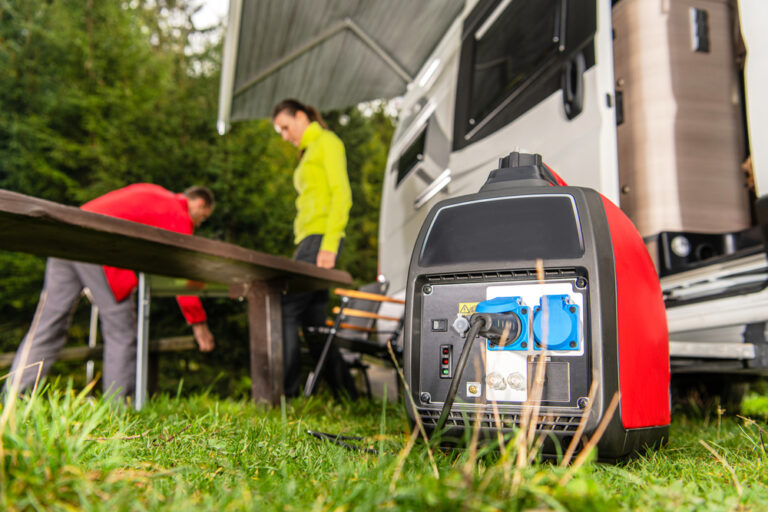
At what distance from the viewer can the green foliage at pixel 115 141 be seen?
6.73 m

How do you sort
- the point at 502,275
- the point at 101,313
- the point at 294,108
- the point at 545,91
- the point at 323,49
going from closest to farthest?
1. the point at 502,275
2. the point at 545,91
3. the point at 101,313
4. the point at 294,108
5. the point at 323,49

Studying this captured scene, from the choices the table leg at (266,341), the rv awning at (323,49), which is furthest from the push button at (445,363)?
the rv awning at (323,49)

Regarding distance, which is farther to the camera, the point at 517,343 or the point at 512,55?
the point at 512,55

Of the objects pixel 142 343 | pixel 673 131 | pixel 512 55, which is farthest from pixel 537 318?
pixel 142 343

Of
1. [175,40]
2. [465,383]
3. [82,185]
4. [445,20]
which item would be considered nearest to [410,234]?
[445,20]

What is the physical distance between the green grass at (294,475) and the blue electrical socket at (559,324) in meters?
0.27

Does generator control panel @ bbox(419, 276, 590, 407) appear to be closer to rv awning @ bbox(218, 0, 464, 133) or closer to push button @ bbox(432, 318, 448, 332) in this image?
push button @ bbox(432, 318, 448, 332)

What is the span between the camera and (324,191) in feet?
11.1

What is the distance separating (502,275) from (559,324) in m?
0.17

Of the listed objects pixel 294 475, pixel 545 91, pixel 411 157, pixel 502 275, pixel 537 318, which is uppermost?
pixel 411 157

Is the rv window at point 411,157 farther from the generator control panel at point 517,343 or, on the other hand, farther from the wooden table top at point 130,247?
the generator control panel at point 517,343

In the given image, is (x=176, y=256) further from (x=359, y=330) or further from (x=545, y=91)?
(x=359, y=330)

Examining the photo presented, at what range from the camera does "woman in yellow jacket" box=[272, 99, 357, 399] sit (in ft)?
10.7

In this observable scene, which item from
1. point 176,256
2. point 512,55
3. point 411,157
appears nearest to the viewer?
point 176,256
